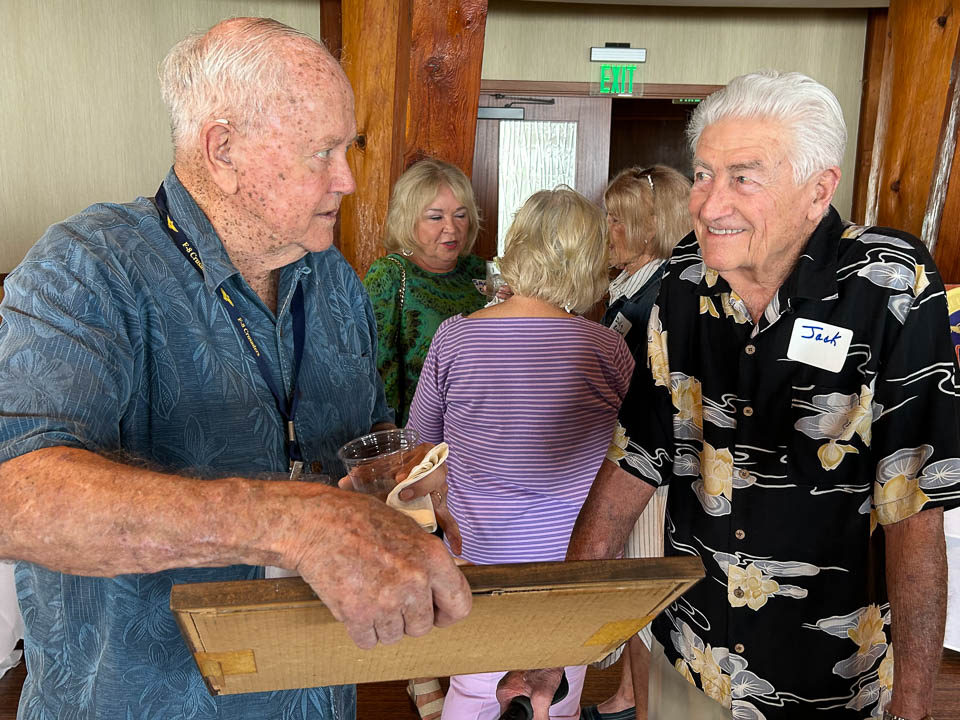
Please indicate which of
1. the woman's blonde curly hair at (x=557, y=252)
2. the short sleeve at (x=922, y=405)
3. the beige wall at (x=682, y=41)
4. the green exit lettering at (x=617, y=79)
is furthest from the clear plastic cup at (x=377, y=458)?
the green exit lettering at (x=617, y=79)

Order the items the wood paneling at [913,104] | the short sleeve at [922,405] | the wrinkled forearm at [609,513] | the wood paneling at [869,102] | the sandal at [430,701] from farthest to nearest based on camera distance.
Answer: the wood paneling at [869,102] < the wood paneling at [913,104] < the sandal at [430,701] < the wrinkled forearm at [609,513] < the short sleeve at [922,405]

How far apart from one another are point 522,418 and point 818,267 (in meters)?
1.00

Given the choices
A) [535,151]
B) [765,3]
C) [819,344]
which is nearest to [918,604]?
[819,344]

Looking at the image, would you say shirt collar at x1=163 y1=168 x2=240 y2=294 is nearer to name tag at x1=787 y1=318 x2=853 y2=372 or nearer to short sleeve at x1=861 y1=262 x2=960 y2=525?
name tag at x1=787 y1=318 x2=853 y2=372

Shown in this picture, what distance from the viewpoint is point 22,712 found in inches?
45.7

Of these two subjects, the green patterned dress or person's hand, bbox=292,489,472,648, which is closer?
person's hand, bbox=292,489,472,648

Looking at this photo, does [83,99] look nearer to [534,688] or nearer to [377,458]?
[377,458]

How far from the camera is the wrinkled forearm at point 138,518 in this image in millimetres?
759

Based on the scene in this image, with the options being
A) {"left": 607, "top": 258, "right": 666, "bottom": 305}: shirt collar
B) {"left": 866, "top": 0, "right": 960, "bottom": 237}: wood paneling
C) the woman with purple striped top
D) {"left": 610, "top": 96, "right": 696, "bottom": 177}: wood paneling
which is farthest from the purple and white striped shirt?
{"left": 610, "top": 96, "right": 696, "bottom": 177}: wood paneling

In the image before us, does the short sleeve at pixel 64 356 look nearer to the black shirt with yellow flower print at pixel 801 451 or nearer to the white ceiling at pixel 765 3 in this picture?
the black shirt with yellow flower print at pixel 801 451

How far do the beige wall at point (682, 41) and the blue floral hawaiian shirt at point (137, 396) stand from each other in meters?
4.93

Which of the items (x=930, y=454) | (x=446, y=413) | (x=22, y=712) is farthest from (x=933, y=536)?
(x=22, y=712)

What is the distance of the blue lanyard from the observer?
47.1 inches

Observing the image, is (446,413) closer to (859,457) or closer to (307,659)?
(859,457)
